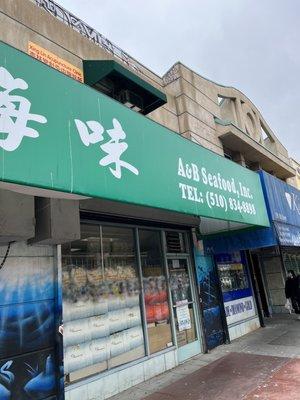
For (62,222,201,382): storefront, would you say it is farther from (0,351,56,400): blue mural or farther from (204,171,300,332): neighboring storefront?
(204,171,300,332): neighboring storefront

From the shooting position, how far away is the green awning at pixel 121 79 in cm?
698

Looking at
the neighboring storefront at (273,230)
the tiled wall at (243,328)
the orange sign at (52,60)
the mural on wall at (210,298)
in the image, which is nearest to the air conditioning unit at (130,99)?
the orange sign at (52,60)

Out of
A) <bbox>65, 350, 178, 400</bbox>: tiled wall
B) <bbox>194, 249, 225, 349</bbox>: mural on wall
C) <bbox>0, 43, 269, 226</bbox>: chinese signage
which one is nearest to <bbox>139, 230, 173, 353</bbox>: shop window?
<bbox>65, 350, 178, 400</bbox>: tiled wall

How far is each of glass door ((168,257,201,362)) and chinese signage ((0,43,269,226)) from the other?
259cm

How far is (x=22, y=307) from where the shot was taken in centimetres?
463

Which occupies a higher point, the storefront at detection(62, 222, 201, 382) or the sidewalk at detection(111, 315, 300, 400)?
the storefront at detection(62, 222, 201, 382)

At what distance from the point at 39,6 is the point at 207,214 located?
210 inches

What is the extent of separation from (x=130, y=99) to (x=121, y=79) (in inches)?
21.1

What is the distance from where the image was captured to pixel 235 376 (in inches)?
243

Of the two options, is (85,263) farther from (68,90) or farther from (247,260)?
(247,260)

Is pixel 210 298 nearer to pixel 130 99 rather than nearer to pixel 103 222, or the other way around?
pixel 103 222

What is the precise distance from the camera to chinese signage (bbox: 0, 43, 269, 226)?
320 cm

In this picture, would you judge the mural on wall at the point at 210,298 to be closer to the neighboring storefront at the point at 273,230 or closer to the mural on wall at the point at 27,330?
the neighboring storefront at the point at 273,230

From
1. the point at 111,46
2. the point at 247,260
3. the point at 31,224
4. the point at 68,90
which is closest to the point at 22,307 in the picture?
the point at 31,224
